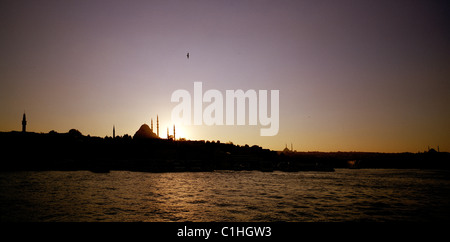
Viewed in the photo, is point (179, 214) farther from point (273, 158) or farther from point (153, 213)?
point (273, 158)

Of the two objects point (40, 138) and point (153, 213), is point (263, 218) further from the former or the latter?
point (40, 138)

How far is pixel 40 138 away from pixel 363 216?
433 ft

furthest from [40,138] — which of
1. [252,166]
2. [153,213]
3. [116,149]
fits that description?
[153,213]

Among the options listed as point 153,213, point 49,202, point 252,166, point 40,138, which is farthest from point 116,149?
point 153,213

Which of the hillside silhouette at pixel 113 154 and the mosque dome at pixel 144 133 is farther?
the mosque dome at pixel 144 133

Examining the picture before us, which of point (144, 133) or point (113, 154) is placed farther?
point (144, 133)

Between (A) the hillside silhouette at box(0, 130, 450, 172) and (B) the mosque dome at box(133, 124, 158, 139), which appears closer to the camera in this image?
(A) the hillside silhouette at box(0, 130, 450, 172)

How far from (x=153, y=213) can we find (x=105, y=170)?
7607 cm

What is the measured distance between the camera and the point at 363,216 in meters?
25.2

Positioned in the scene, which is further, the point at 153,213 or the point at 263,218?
the point at 153,213
